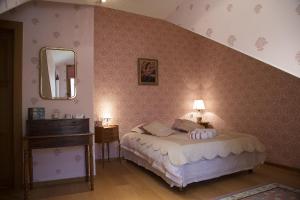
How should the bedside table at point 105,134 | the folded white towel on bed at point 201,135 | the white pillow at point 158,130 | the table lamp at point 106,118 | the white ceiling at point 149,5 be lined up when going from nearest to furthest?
the white ceiling at point 149,5 < the folded white towel on bed at point 201,135 < the white pillow at point 158,130 < the bedside table at point 105,134 < the table lamp at point 106,118

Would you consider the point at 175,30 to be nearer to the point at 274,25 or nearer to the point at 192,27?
the point at 192,27

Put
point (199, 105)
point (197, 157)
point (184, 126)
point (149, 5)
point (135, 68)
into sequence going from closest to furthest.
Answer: point (149, 5) → point (197, 157) → point (184, 126) → point (135, 68) → point (199, 105)

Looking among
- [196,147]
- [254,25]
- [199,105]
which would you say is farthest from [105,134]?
[254,25]

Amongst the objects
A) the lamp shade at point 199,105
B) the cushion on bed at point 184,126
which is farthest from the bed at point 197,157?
the lamp shade at point 199,105

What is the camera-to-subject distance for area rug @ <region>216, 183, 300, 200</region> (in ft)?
8.91

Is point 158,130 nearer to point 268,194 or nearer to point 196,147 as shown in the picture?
point 196,147

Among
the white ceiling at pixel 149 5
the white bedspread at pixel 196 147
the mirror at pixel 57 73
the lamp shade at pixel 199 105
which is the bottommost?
the white bedspread at pixel 196 147

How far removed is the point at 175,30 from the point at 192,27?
352 cm

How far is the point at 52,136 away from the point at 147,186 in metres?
1.40

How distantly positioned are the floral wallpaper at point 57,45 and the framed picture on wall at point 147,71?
162cm

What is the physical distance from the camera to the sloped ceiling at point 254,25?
1247 mm

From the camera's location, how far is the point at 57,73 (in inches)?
132

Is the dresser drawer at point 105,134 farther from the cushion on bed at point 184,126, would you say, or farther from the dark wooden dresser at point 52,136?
the cushion on bed at point 184,126

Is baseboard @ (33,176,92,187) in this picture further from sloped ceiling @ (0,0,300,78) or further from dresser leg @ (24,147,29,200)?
sloped ceiling @ (0,0,300,78)
